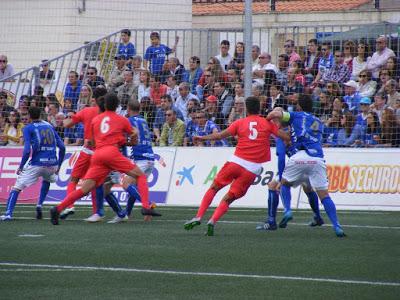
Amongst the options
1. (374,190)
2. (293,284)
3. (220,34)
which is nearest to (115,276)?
(293,284)

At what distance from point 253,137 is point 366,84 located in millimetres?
7099

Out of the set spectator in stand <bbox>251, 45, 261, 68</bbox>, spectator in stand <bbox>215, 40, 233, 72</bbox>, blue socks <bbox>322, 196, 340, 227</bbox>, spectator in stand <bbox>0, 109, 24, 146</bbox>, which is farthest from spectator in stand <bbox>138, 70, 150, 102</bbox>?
blue socks <bbox>322, 196, 340, 227</bbox>

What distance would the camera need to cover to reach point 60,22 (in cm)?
2814

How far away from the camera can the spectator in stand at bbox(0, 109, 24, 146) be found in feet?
75.7

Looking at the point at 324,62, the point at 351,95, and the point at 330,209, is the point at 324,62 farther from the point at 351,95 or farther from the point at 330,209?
the point at 330,209

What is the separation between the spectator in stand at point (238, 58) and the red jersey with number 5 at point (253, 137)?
7.97 meters

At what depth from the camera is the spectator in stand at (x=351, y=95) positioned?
839 inches

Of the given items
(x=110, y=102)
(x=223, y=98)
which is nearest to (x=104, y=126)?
(x=110, y=102)

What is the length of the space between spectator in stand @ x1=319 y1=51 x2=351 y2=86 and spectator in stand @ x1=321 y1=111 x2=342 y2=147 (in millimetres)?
981

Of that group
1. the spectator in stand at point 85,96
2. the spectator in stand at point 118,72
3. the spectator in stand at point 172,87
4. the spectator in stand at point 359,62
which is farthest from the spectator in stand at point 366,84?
the spectator in stand at point 85,96

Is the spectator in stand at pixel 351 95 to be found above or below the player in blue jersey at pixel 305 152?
above

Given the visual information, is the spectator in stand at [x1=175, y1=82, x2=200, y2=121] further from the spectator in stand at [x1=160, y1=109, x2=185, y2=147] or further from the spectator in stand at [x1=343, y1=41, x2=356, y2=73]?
the spectator in stand at [x1=343, y1=41, x2=356, y2=73]

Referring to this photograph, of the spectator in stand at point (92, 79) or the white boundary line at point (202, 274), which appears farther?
the spectator in stand at point (92, 79)

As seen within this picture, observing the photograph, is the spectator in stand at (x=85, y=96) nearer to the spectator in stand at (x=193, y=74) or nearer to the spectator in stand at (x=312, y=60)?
the spectator in stand at (x=193, y=74)
